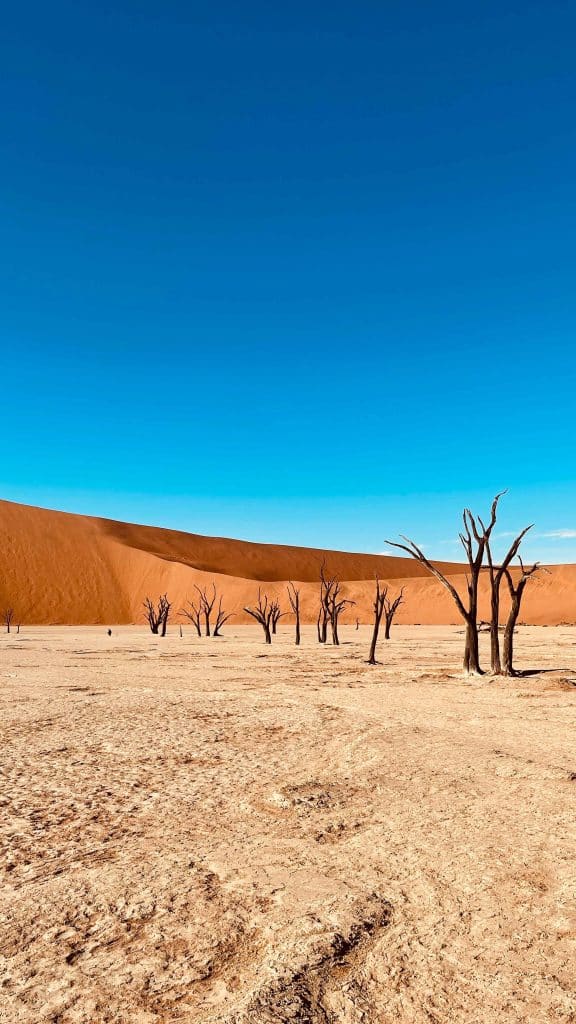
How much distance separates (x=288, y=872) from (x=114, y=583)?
7893cm

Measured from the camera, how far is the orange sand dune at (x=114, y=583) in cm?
6525

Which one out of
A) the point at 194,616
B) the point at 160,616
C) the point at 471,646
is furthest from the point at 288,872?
the point at 194,616

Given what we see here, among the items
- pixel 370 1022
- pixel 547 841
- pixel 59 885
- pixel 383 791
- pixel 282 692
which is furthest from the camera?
pixel 282 692

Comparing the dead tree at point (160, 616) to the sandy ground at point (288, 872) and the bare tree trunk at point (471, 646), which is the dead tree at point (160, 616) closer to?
the bare tree trunk at point (471, 646)

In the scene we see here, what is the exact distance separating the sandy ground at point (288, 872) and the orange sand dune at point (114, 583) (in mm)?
53392

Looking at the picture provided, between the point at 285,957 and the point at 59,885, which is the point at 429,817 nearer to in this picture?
the point at 285,957

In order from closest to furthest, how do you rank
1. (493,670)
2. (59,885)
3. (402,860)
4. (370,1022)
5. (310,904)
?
(370,1022), (310,904), (59,885), (402,860), (493,670)

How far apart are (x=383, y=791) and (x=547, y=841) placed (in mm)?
1524

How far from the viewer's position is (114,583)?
79.8 metres

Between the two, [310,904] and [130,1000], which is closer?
[130,1000]

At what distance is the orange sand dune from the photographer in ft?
214

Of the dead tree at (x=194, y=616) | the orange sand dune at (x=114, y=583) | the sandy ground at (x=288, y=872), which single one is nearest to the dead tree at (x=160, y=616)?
the dead tree at (x=194, y=616)

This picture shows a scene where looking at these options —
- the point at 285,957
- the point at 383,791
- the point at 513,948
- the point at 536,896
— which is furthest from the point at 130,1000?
the point at 383,791

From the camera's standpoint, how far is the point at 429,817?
4.87 m
